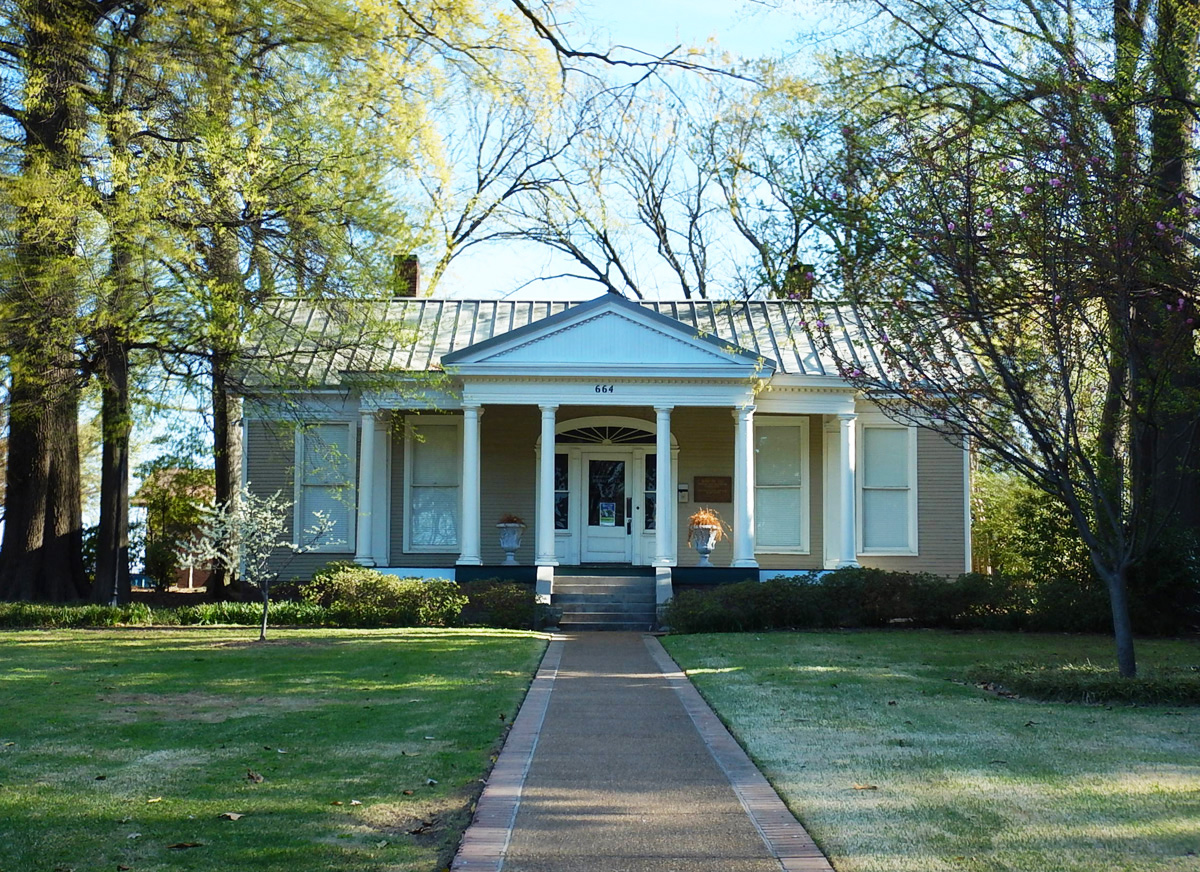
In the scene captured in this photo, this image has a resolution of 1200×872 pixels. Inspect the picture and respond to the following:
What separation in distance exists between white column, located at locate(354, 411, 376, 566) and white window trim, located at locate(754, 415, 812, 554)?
740 cm

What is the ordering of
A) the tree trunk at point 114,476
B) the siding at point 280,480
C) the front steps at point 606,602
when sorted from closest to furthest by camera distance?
1. the tree trunk at point 114,476
2. the front steps at point 606,602
3. the siding at point 280,480

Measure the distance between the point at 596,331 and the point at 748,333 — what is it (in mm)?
4324

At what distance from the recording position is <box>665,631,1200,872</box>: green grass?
5.45 m

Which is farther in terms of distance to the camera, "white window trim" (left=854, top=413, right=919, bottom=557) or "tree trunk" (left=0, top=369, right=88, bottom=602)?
"white window trim" (left=854, top=413, right=919, bottom=557)

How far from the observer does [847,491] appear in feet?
70.2

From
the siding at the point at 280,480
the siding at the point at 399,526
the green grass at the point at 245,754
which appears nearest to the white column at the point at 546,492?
the siding at the point at 399,526

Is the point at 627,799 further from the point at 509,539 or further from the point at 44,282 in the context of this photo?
the point at 509,539

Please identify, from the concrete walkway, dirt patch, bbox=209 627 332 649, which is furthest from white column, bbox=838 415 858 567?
the concrete walkway

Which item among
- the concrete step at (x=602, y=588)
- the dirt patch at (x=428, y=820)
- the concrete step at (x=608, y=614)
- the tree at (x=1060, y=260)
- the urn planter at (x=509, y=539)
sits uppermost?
the tree at (x=1060, y=260)

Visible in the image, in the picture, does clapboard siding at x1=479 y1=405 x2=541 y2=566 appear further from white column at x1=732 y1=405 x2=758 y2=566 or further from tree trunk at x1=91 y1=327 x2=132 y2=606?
tree trunk at x1=91 y1=327 x2=132 y2=606

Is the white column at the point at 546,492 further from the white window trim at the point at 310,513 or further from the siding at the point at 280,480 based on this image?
the siding at the point at 280,480

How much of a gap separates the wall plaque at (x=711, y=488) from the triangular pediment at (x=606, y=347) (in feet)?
10.3

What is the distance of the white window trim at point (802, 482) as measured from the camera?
74.8 ft

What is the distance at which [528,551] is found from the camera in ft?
75.6
